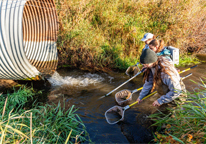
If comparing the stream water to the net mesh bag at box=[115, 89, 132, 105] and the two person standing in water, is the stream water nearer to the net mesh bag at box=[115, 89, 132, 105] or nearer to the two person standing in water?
the net mesh bag at box=[115, 89, 132, 105]

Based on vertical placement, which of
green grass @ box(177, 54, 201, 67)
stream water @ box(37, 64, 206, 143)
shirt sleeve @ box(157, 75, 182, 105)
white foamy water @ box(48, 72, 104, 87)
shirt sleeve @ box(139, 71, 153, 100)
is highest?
shirt sleeve @ box(157, 75, 182, 105)

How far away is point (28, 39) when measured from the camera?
6.86m

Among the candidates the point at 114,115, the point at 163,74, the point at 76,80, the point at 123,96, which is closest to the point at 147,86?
the point at 163,74

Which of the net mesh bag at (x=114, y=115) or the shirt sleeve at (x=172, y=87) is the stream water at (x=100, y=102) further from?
the shirt sleeve at (x=172, y=87)

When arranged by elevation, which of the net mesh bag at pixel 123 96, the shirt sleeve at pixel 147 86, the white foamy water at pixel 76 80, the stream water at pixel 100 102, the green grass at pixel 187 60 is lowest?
the stream water at pixel 100 102

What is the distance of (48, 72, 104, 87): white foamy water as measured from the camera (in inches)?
254

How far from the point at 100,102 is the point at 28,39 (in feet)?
13.4

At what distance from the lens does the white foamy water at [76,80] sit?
645cm

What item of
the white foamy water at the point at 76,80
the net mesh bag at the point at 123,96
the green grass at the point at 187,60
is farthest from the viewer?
the green grass at the point at 187,60

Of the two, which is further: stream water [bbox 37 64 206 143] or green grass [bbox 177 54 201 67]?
green grass [bbox 177 54 201 67]

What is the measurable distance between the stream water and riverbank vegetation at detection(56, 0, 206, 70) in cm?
94

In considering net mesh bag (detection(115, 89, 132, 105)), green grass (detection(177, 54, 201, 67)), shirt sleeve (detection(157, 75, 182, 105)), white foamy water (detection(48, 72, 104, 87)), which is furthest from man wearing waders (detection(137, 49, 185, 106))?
green grass (detection(177, 54, 201, 67))

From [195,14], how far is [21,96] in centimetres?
880

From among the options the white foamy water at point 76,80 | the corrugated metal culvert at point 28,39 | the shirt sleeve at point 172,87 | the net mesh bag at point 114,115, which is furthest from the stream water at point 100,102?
the shirt sleeve at point 172,87
